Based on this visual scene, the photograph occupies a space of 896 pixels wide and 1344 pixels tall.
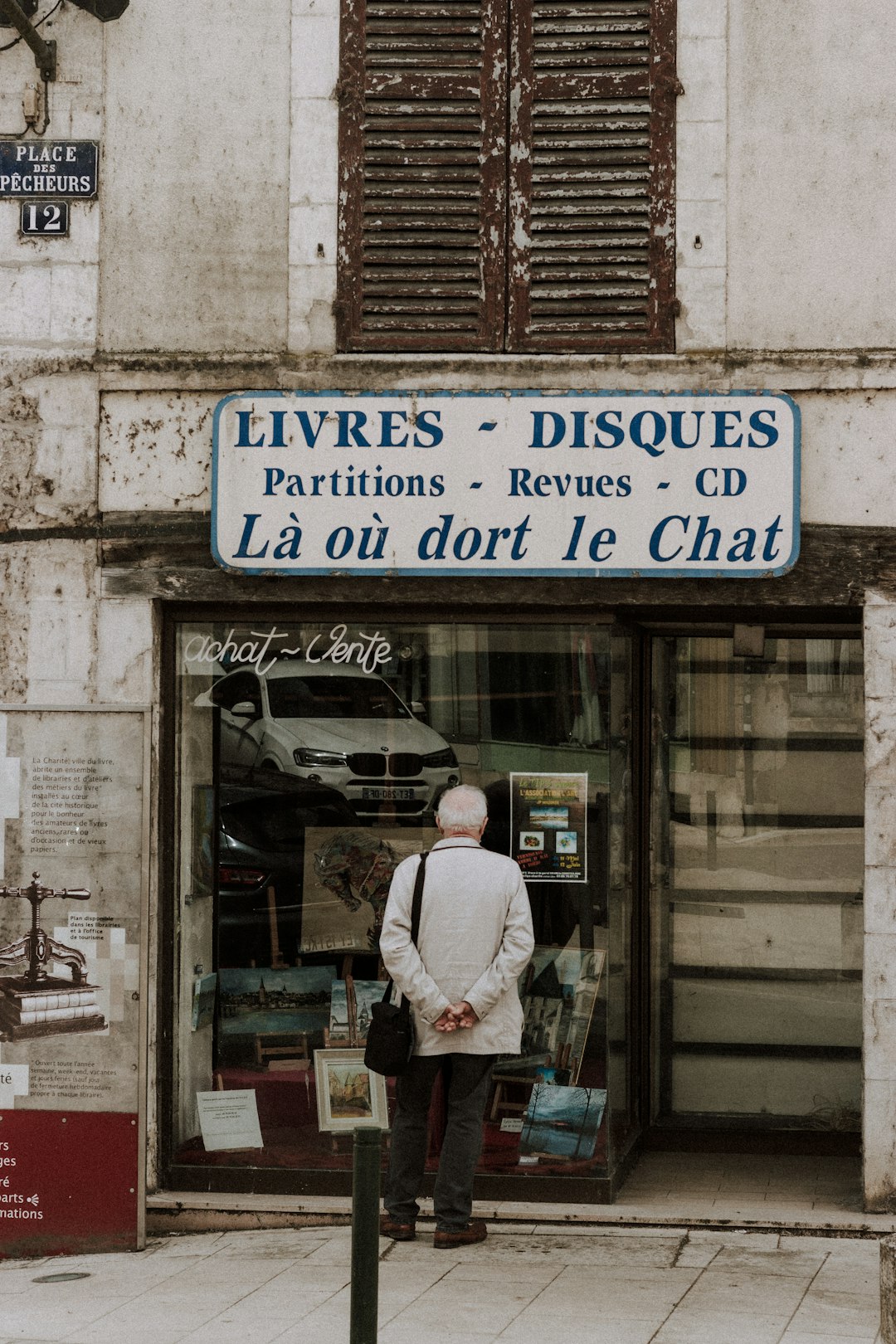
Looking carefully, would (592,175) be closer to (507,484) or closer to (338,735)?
(507,484)

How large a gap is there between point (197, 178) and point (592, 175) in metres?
1.70

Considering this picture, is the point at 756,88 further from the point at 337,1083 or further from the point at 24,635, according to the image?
the point at 337,1083

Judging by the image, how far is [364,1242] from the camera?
14.9ft

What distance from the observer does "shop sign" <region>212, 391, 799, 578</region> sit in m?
7.06

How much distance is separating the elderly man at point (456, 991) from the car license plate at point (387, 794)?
3.00 ft

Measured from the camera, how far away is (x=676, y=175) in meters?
7.28

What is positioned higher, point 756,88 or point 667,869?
point 756,88

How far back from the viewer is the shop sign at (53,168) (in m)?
7.45

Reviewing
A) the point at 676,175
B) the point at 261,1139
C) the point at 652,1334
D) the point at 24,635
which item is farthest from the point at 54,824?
the point at 676,175

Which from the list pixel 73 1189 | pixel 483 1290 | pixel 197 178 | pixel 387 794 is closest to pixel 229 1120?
pixel 73 1189

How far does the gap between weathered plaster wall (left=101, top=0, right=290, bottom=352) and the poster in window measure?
2208 millimetres

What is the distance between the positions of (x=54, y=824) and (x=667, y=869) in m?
3.11

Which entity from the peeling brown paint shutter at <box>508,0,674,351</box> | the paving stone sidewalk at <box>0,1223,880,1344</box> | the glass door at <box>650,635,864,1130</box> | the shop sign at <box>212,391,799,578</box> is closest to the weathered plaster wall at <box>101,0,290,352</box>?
the shop sign at <box>212,391,799,578</box>

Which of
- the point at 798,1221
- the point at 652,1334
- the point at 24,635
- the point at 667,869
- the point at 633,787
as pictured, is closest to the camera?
the point at 652,1334
